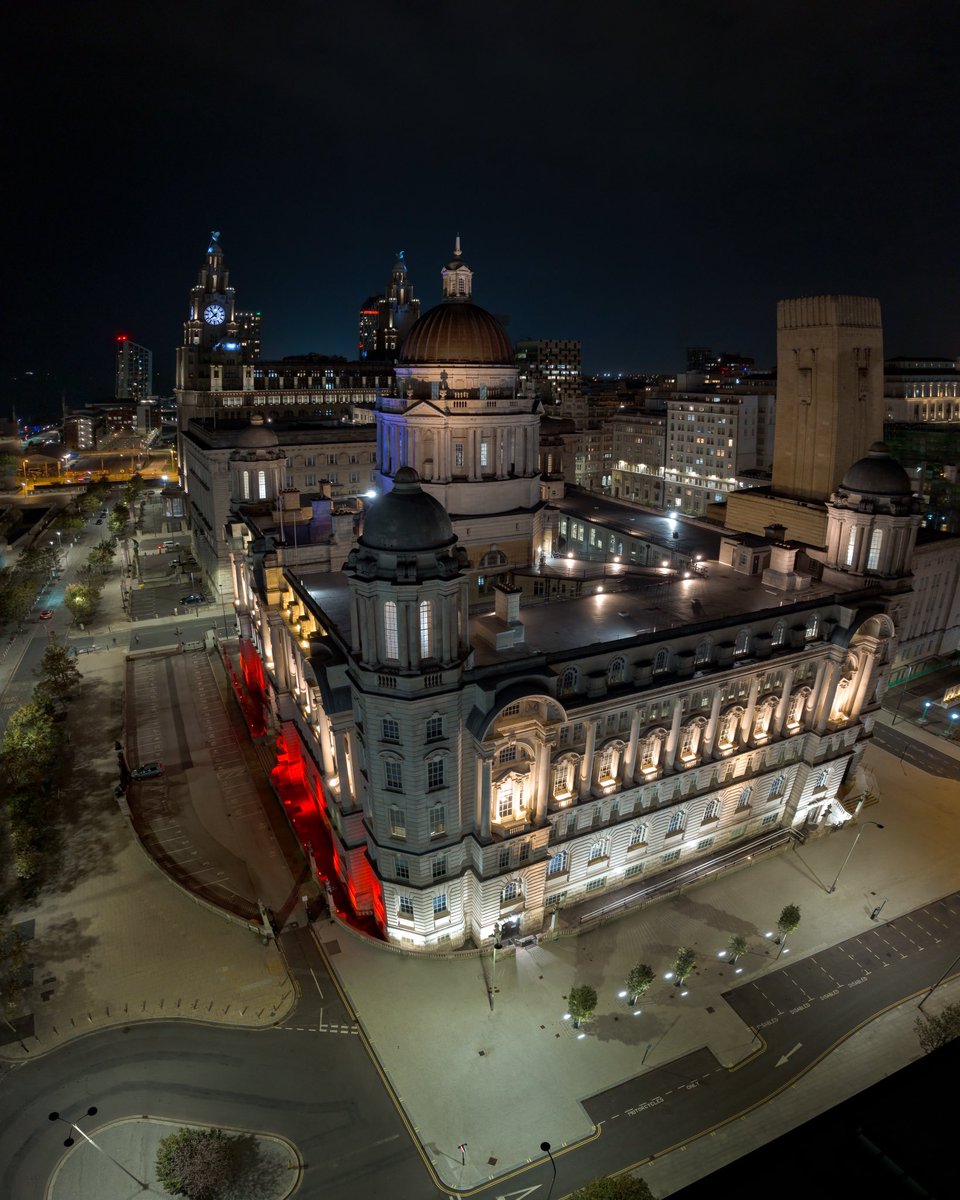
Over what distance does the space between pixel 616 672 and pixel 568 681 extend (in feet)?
12.8

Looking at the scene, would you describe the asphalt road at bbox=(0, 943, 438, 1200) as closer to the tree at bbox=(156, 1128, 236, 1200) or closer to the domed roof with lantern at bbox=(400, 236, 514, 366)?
the tree at bbox=(156, 1128, 236, 1200)

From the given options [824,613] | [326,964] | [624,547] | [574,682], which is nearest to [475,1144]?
[326,964]

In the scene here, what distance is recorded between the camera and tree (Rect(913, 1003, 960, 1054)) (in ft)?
134

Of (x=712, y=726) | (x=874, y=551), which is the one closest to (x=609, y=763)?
(x=712, y=726)

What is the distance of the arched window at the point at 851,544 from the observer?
60.6 meters

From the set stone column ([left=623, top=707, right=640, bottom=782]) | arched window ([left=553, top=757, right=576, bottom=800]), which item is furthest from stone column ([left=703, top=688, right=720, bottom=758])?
arched window ([left=553, top=757, right=576, bottom=800])

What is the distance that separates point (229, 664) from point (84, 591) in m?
30.0

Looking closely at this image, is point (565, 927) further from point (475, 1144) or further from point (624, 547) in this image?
point (624, 547)

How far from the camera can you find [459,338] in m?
70.8

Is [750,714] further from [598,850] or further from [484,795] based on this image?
[484,795]

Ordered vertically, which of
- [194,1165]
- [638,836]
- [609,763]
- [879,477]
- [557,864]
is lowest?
[194,1165]

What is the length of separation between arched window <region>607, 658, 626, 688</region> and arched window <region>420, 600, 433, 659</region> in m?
13.2

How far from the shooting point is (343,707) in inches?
1859

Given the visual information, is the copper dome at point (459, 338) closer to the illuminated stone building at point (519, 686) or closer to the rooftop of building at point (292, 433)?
the illuminated stone building at point (519, 686)
